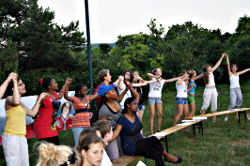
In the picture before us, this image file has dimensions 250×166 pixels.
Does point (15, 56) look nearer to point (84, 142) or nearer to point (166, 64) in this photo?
point (166, 64)

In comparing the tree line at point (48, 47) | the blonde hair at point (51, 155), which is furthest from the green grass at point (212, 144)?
the tree line at point (48, 47)

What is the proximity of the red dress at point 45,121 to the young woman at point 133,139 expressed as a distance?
→ 3.41 feet

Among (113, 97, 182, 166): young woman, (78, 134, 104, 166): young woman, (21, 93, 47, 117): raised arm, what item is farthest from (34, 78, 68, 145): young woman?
(78, 134, 104, 166): young woman

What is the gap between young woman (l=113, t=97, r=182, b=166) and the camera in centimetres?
483

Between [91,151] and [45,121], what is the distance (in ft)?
7.41

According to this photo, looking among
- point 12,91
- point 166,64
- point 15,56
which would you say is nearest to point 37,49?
point 15,56

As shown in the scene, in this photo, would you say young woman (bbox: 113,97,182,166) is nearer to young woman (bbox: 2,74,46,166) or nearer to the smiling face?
young woman (bbox: 2,74,46,166)

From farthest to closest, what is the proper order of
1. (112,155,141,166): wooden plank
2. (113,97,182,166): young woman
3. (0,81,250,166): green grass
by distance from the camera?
(0,81,250,166): green grass → (113,97,182,166): young woman → (112,155,141,166): wooden plank

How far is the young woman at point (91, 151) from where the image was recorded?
9.70 feet

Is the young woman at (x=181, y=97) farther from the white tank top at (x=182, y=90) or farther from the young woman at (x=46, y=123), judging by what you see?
the young woman at (x=46, y=123)

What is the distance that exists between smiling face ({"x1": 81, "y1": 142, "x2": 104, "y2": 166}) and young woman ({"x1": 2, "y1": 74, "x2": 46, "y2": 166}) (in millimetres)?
1581

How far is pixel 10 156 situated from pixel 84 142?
5.29 feet

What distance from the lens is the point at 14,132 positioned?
14.0 ft

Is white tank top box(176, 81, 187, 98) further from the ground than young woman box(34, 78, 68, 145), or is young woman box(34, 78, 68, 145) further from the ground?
white tank top box(176, 81, 187, 98)
